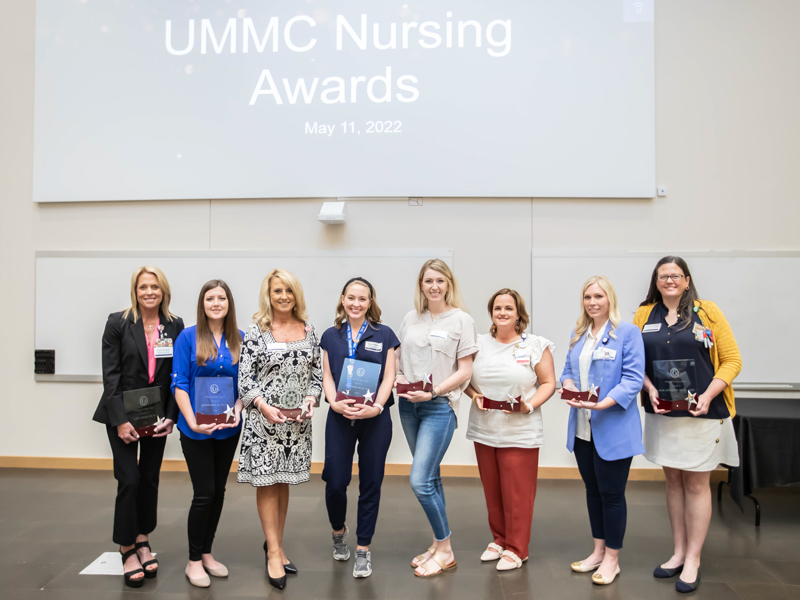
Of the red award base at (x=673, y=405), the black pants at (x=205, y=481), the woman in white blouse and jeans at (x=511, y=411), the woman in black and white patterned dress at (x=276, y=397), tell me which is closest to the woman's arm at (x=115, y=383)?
the black pants at (x=205, y=481)

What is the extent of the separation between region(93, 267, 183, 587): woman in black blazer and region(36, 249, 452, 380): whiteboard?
1.87 meters

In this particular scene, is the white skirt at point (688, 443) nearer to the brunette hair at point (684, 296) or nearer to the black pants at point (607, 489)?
the black pants at point (607, 489)

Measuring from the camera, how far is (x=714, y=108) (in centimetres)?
441

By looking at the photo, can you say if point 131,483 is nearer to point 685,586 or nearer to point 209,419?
point 209,419

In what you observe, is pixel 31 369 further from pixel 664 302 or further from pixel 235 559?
pixel 664 302

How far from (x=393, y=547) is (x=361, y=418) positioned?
1075 millimetres

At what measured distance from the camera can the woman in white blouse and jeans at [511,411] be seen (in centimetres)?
265

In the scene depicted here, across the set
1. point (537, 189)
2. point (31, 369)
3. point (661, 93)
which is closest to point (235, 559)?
point (31, 369)

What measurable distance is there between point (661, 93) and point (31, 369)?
21.3ft

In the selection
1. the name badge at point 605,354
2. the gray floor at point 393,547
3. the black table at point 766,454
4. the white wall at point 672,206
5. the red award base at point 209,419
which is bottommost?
the gray floor at point 393,547

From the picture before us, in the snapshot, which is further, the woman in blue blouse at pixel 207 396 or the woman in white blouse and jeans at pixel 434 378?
the woman in white blouse and jeans at pixel 434 378

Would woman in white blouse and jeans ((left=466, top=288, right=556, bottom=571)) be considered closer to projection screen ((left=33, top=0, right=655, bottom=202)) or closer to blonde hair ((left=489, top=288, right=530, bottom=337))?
blonde hair ((left=489, top=288, right=530, bottom=337))

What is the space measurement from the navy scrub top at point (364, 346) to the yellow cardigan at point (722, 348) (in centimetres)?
168

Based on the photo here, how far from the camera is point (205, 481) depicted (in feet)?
8.18
